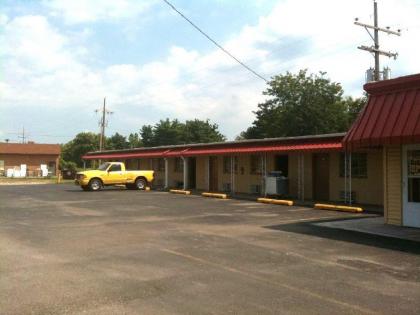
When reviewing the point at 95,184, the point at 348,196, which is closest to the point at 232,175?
the point at 348,196

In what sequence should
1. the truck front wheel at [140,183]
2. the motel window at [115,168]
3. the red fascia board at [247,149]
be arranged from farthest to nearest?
the truck front wheel at [140,183] < the motel window at [115,168] < the red fascia board at [247,149]

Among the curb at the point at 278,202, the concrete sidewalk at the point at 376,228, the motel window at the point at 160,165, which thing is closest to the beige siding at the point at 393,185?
the concrete sidewalk at the point at 376,228

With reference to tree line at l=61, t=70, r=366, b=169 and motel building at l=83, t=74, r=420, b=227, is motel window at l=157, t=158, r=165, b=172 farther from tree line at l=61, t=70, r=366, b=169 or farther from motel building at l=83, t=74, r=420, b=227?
tree line at l=61, t=70, r=366, b=169

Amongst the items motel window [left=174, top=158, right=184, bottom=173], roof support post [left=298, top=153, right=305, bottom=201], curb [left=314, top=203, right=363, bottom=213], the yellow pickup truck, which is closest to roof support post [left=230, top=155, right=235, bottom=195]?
roof support post [left=298, top=153, right=305, bottom=201]

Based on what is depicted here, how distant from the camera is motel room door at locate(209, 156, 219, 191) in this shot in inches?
1249

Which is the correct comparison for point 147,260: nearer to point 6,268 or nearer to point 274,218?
point 6,268

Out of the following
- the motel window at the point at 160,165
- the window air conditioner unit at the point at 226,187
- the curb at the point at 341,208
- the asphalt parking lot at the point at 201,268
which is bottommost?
the asphalt parking lot at the point at 201,268

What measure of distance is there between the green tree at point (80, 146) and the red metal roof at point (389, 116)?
94.4 metres

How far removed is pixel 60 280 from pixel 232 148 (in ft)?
66.7

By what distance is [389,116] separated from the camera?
1283 cm

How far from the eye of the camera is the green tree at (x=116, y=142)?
324ft

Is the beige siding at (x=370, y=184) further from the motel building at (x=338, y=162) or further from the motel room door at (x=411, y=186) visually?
the motel room door at (x=411, y=186)

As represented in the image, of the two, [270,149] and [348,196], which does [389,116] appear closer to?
[348,196]

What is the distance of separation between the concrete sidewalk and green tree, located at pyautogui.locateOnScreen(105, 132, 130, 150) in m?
85.4
